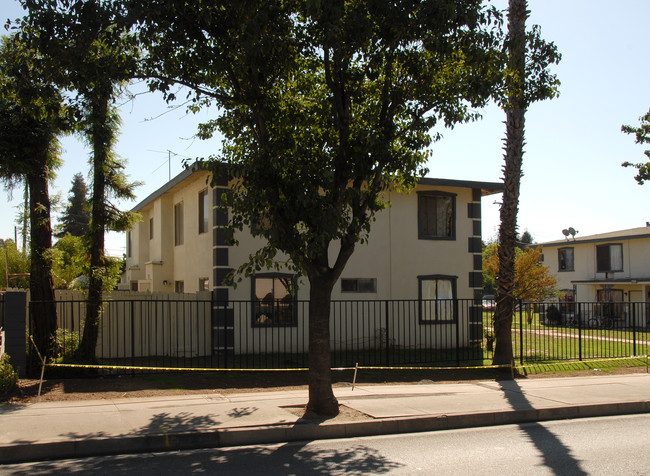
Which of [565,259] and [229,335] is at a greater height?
[565,259]

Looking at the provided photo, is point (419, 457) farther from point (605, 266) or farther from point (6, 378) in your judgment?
point (605, 266)

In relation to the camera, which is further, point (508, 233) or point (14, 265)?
point (14, 265)

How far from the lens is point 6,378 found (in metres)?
10.3

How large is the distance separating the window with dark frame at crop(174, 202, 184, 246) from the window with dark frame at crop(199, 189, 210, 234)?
2456mm

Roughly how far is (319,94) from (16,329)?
6.89 m

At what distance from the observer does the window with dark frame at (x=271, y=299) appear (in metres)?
17.8

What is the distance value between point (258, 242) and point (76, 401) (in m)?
8.46

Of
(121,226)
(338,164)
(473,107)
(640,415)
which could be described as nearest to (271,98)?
(338,164)

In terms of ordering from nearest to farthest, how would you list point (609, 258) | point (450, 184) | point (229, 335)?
point (229, 335), point (450, 184), point (609, 258)

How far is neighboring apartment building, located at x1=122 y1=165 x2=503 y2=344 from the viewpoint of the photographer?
59.7 feet

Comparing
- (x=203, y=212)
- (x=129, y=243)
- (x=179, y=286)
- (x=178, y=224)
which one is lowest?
(x=179, y=286)

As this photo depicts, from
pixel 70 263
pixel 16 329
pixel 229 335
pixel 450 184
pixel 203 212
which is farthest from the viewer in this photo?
pixel 70 263

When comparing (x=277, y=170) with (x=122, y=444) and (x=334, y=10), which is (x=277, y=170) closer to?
(x=334, y=10)

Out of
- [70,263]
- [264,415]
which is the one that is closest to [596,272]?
[70,263]
